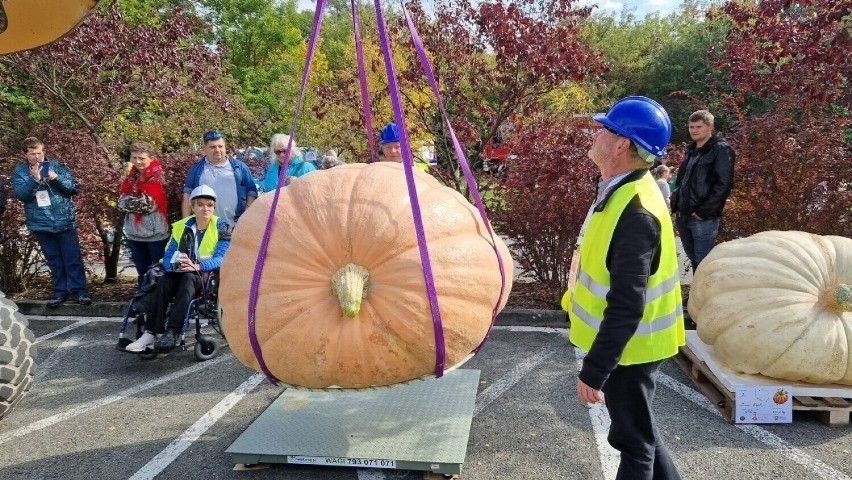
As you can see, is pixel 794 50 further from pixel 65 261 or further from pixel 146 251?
pixel 65 261

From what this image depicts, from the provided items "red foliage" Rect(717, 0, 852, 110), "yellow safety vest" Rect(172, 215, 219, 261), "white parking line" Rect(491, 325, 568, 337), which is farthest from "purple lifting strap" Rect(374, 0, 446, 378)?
"red foliage" Rect(717, 0, 852, 110)

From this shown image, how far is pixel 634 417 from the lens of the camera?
7.97ft

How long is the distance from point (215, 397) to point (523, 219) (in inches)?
137

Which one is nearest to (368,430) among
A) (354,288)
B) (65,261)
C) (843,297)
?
(354,288)

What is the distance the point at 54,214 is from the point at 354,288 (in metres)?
5.63

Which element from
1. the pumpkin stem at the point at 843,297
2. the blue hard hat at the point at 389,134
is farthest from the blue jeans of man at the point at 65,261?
the pumpkin stem at the point at 843,297

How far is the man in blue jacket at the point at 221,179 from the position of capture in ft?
18.8

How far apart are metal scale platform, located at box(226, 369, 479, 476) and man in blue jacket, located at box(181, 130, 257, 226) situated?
92.0 inches

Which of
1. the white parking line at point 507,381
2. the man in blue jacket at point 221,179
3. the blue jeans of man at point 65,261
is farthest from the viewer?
the blue jeans of man at point 65,261

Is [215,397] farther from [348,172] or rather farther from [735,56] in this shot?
[735,56]

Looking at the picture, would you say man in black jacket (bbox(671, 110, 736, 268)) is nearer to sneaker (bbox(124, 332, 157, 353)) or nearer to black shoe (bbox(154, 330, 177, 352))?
black shoe (bbox(154, 330, 177, 352))

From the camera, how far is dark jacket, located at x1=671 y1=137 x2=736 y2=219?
17.6 ft

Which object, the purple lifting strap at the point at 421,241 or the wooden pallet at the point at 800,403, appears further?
the wooden pallet at the point at 800,403

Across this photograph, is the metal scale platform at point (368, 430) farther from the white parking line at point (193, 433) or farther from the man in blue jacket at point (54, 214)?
the man in blue jacket at point (54, 214)
